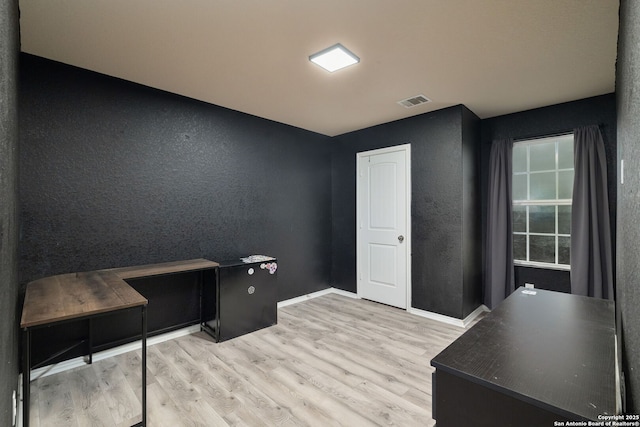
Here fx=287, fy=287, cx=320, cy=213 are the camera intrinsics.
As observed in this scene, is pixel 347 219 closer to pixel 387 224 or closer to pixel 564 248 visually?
pixel 387 224

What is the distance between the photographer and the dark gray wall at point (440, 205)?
3.34 m

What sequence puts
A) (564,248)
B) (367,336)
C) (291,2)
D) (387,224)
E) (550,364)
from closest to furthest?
(550,364)
(291,2)
(367,336)
(564,248)
(387,224)

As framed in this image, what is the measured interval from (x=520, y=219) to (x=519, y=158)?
78 cm

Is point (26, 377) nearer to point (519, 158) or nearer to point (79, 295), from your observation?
point (79, 295)

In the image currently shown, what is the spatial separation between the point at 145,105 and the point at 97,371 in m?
2.40

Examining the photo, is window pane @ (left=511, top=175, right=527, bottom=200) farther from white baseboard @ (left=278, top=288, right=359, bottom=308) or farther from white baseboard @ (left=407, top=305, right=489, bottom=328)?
white baseboard @ (left=278, top=288, right=359, bottom=308)

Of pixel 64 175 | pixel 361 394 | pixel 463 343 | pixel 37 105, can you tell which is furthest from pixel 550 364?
pixel 37 105

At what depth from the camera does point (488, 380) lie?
2.94 ft

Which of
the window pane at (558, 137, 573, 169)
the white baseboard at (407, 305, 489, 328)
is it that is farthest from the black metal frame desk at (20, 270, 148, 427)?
the window pane at (558, 137, 573, 169)

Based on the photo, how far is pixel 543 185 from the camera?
3477 millimetres

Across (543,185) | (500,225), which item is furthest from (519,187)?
(500,225)

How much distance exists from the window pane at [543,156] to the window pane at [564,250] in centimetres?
86

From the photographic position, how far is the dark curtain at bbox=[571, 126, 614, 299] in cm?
295

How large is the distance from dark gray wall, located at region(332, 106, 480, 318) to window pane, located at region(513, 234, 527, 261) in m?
0.45
